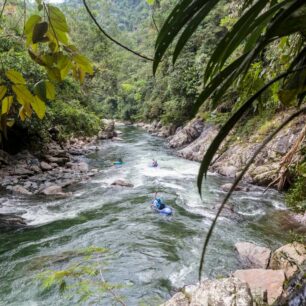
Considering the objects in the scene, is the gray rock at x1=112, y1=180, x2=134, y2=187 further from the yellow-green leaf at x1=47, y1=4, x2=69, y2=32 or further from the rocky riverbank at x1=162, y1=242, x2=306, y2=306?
the yellow-green leaf at x1=47, y1=4, x2=69, y2=32

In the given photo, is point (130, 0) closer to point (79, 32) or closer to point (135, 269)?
point (79, 32)

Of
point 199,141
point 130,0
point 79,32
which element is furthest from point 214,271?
point 130,0

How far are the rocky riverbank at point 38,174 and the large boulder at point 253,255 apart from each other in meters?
4.42

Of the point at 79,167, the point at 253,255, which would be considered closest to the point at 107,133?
the point at 79,167

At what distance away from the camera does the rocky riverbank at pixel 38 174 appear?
9.27 meters

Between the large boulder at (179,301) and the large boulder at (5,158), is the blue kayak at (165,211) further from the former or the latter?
the large boulder at (5,158)

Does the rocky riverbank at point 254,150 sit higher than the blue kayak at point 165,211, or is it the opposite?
the rocky riverbank at point 254,150

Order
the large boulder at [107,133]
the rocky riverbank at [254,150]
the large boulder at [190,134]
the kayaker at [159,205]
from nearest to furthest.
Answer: the kayaker at [159,205] < the rocky riverbank at [254,150] < the large boulder at [190,134] < the large boulder at [107,133]

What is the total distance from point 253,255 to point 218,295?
2058mm

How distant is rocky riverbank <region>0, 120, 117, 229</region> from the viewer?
30.4 feet

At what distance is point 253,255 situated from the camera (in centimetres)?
534

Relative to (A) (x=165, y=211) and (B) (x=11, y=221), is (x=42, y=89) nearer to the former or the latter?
(A) (x=165, y=211)

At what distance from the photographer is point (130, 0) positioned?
9044 cm

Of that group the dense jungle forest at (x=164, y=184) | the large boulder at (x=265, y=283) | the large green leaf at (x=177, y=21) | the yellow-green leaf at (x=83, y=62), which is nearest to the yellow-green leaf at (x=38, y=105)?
the dense jungle forest at (x=164, y=184)
